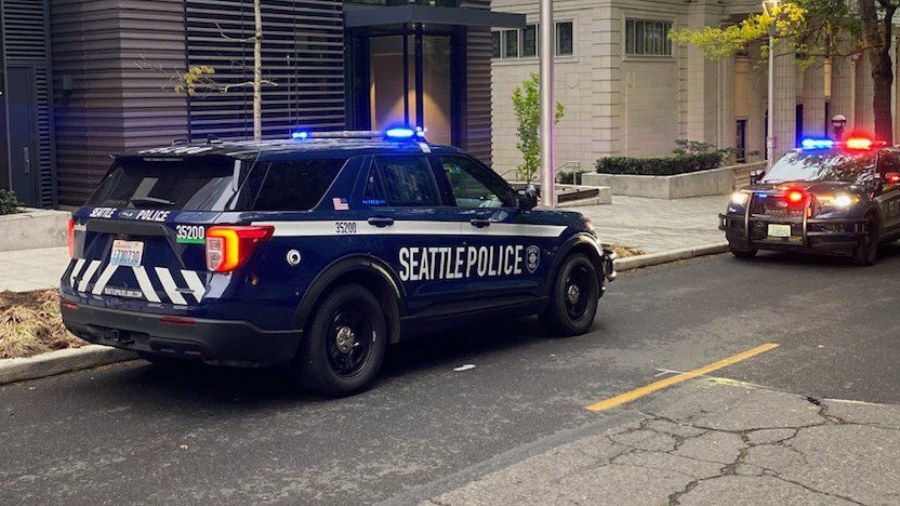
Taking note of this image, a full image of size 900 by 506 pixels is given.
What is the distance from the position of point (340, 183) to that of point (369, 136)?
40.8 inches

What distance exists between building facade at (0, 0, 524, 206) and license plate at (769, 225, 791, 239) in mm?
7041

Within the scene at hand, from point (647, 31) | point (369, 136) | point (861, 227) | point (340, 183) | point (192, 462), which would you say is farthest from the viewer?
point (647, 31)

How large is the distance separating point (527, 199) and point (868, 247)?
24.7 ft

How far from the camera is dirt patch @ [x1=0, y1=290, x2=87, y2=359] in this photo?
854 centimetres

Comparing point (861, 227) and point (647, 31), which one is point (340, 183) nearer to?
point (861, 227)

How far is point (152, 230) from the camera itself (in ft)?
23.5

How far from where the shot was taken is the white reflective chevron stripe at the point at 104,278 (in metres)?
7.39

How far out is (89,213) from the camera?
24.9ft

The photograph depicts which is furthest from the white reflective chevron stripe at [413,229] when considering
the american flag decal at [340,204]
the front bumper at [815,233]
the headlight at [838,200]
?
the headlight at [838,200]

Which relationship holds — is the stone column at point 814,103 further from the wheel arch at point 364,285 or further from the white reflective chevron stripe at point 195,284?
the white reflective chevron stripe at point 195,284

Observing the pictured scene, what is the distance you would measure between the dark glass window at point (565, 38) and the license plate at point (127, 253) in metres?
24.2

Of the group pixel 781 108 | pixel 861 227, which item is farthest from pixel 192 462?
pixel 781 108

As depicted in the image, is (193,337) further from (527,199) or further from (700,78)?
(700,78)

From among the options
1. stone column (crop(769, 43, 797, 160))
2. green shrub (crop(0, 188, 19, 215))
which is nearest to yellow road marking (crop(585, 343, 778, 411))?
green shrub (crop(0, 188, 19, 215))
